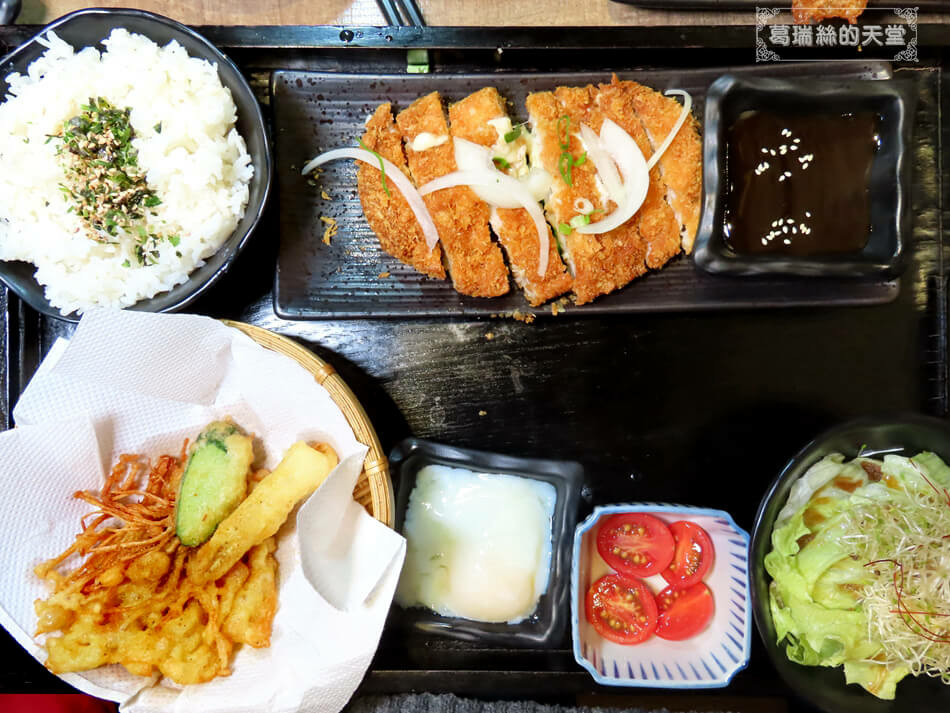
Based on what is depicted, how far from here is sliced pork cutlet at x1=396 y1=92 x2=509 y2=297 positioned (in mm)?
2229

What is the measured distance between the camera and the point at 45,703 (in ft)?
7.09

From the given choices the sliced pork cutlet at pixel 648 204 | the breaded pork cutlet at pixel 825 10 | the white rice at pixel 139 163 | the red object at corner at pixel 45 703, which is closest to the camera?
the white rice at pixel 139 163

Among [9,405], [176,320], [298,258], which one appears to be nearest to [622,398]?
[298,258]

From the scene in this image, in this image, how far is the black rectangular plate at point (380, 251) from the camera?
2.27 m

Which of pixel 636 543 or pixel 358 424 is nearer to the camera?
pixel 358 424

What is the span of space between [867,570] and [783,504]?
30 centimetres

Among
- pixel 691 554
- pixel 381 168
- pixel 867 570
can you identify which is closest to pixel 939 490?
pixel 867 570

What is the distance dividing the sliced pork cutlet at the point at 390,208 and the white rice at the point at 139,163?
43 cm

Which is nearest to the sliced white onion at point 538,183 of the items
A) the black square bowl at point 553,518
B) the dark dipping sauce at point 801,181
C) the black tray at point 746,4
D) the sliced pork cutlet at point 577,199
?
the sliced pork cutlet at point 577,199

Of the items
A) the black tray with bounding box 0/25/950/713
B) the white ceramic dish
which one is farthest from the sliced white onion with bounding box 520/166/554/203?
the white ceramic dish

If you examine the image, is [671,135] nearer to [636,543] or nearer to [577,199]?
[577,199]

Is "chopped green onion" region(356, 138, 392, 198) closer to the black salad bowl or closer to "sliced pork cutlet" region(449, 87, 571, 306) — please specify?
"sliced pork cutlet" region(449, 87, 571, 306)

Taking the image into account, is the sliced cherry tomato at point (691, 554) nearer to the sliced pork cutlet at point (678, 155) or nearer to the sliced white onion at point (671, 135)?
the sliced pork cutlet at point (678, 155)

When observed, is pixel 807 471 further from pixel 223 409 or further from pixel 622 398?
pixel 223 409
